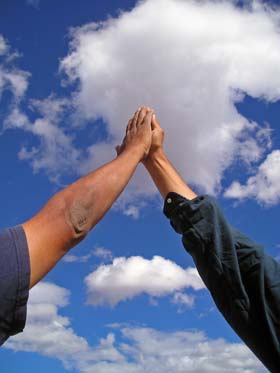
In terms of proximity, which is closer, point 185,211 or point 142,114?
point 185,211

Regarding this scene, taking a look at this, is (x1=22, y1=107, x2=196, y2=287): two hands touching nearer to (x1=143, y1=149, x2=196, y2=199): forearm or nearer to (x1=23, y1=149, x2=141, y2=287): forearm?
(x1=23, y1=149, x2=141, y2=287): forearm

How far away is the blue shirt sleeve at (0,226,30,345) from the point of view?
208 centimetres

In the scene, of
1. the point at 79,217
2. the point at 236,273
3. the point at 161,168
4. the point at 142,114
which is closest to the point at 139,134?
the point at 161,168

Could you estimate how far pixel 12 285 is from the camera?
6.89 ft

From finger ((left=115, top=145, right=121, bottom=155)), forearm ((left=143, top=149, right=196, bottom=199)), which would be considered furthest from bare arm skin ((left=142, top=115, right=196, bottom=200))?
finger ((left=115, top=145, right=121, bottom=155))

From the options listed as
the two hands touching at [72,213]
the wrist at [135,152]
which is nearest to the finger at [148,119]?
the wrist at [135,152]

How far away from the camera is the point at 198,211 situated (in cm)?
325

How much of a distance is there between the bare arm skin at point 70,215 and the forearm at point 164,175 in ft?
3.79

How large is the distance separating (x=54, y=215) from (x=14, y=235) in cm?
28

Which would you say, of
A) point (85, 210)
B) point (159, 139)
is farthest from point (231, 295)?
point (159, 139)

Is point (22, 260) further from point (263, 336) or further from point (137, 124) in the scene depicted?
point (137, 124)

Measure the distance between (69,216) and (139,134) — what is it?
2.07 metres

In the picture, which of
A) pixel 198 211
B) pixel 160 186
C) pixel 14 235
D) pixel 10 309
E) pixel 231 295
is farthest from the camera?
pixel 160 186

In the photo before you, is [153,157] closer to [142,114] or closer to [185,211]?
[142,114]
